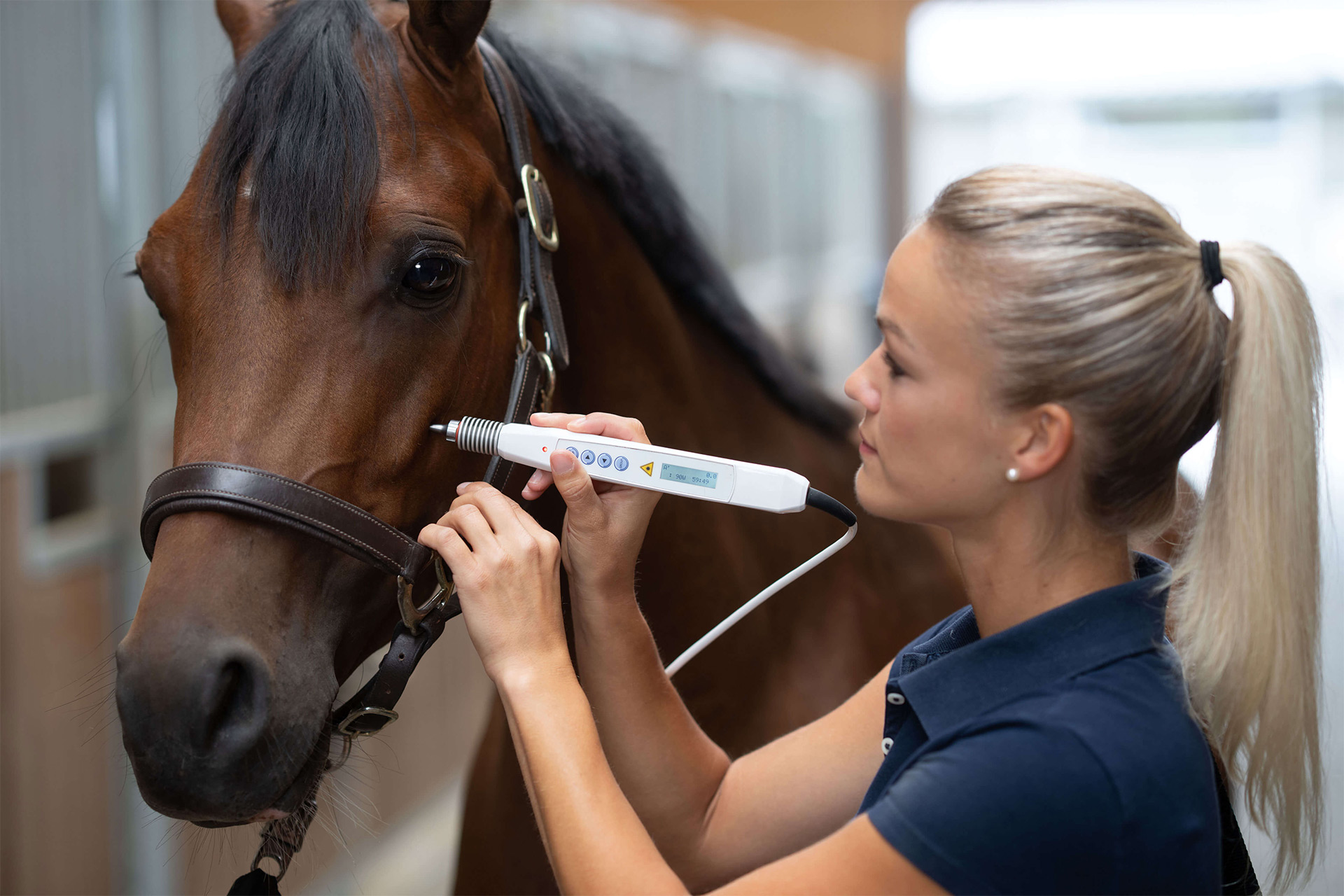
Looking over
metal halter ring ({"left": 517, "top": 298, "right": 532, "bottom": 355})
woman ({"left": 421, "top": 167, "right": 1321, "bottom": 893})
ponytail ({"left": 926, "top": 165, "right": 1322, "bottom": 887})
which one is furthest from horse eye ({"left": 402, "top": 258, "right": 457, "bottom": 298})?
ponytail ({"left": 926, "top": 165, "right": 1322, "bottom": 887})

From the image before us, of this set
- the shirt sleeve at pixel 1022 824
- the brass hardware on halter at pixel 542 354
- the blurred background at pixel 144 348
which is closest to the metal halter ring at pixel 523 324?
the brass hardware on halter at pixel 542 354

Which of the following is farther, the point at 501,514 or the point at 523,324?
the point at 523,324

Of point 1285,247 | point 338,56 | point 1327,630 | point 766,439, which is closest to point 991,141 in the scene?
point 1285,247

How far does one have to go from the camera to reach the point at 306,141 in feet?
3.02

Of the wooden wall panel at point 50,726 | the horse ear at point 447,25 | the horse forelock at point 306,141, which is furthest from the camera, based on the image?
the wooden wall panel at point 50,726

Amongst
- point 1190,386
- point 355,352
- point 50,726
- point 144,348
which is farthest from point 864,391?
point 50,726

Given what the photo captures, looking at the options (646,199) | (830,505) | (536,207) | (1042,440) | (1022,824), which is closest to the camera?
(1022,824)

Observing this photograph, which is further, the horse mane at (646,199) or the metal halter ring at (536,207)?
the horse mane at (646,199)

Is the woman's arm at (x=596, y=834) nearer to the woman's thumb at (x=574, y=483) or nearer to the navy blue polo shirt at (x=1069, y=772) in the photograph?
the navy blue polo shirt at (x=1069, y=772)

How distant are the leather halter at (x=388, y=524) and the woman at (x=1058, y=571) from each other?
0.31 feet

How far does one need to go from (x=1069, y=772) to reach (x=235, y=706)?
630 mm

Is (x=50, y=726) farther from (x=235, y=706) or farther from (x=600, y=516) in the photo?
(x=600, y=516)

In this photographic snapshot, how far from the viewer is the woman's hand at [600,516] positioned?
90cm

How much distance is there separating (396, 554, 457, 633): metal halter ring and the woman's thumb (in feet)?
0.45
